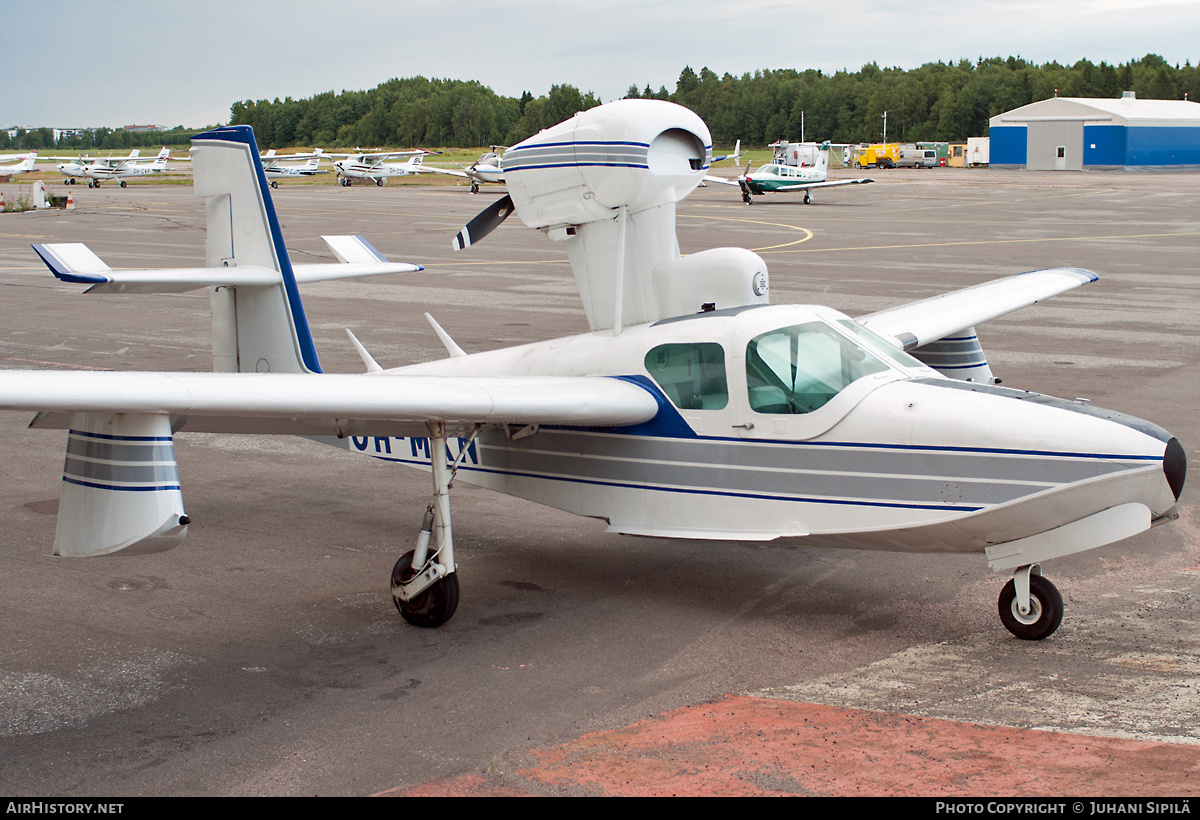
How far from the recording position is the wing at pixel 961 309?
11.8 metres

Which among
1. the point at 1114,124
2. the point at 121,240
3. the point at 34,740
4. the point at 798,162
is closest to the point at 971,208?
the point at 798,162

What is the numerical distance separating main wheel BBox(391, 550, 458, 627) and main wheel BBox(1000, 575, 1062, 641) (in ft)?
13.3

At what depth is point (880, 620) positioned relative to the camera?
346 inches

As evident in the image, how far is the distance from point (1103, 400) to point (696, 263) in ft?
29.7

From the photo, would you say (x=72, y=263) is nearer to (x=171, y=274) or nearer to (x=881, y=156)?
(x=171, y=274)

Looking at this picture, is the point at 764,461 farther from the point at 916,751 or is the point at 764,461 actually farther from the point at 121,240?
the point at 121,240

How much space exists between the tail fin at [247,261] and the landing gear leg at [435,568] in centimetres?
263

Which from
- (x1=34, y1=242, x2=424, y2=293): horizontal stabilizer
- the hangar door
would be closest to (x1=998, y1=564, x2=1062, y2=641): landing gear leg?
(x1=34, y1=242, x2=424, y2=293): horizontal stabilizer

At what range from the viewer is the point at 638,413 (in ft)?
29.3

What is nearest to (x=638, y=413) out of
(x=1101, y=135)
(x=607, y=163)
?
(x=607, y=163)

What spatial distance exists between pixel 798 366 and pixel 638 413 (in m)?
1.28

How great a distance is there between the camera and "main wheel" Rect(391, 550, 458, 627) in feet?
28.7

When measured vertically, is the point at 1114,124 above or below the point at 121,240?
above

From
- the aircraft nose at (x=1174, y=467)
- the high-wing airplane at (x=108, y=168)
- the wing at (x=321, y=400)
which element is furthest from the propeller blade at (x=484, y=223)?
the high-wing airplane at (x=108, y=168)
